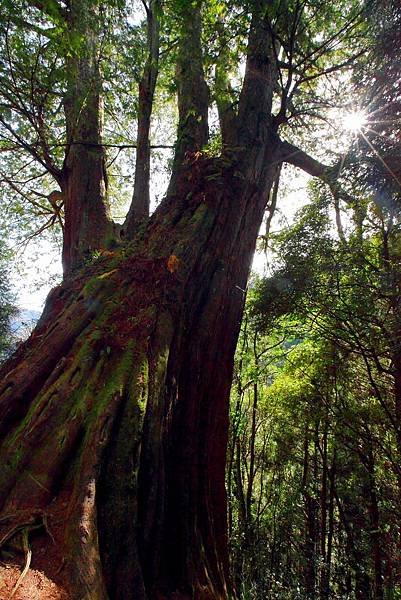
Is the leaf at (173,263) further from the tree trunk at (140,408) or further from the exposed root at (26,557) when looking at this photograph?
the exposed root at (26,557)

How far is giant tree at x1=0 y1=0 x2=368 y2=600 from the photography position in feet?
6.75

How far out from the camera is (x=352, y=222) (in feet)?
19.9

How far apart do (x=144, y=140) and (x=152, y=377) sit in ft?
12.8

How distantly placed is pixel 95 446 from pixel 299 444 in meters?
10.8

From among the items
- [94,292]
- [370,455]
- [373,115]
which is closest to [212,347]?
[94,292]

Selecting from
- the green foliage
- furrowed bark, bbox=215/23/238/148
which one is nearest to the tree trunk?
furrowed bark, bbox=215/23/238/148

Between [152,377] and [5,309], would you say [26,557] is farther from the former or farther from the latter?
[5,309]

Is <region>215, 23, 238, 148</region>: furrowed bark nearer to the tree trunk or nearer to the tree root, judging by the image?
the tree trunk

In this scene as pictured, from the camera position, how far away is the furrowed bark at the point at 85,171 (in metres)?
4.70

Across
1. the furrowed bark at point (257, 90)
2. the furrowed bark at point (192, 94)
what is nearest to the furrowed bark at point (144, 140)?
the furrowed bark at point (192, 94)

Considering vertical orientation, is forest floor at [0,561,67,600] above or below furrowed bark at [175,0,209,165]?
below

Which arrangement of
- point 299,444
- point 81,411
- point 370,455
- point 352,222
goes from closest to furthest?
point 81,411 < point 352,222 < point 370,455 < point 299,444

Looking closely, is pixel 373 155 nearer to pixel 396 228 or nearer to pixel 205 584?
pixel 396 228

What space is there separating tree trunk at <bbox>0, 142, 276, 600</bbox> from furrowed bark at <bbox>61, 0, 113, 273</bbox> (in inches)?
45.8
